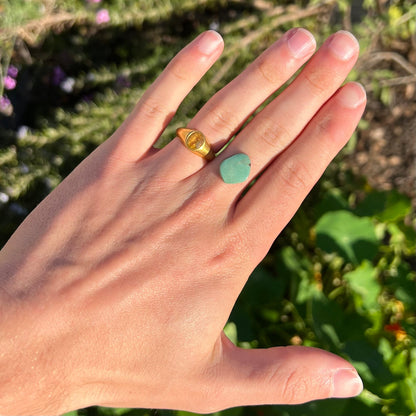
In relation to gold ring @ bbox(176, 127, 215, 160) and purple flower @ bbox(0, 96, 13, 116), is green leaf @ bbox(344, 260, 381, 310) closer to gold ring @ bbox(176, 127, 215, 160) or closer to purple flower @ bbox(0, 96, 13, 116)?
gold ring @ bbox(176, 127, 215, 160)

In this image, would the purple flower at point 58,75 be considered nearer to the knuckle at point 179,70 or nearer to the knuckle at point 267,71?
the knuckle at point 179,70

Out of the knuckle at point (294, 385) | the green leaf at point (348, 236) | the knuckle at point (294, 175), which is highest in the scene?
the knuckle at point (294, 175)

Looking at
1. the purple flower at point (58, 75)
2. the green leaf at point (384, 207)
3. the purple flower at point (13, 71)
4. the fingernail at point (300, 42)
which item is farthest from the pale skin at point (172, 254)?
the purple flower at point (58, 75)

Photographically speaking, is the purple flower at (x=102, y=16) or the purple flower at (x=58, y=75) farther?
the purple flower at (x=58, y=75)

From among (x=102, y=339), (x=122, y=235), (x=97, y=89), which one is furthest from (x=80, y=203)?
(x=97, y=89)

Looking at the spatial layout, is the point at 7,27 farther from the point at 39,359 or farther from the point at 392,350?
the point at 392,350

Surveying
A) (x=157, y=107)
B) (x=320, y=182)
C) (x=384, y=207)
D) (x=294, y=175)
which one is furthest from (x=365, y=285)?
(x=157, y=107)

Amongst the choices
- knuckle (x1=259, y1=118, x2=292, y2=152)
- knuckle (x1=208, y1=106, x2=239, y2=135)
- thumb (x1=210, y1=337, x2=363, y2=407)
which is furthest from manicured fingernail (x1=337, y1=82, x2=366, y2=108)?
thumb (x1=210, y1=337, x2=363, y2=407)
